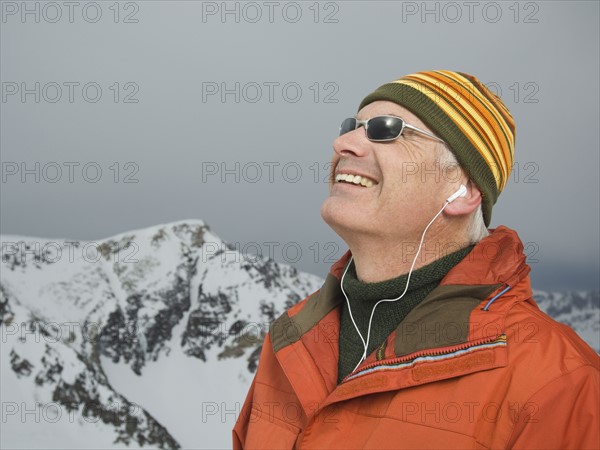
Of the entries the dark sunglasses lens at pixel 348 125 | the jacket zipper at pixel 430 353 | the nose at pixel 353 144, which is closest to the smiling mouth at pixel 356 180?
the nose at pixel 353 144

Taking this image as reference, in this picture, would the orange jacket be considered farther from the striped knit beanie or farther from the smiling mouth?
the smiling mouth

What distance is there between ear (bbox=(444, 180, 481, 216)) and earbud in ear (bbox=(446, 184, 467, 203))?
0.02m

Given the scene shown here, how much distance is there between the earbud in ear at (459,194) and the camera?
2957mm

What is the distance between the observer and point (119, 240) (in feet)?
203

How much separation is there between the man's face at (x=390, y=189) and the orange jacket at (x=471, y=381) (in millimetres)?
329

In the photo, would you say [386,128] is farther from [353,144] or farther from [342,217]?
[342,217]

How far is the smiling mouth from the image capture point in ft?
9.82

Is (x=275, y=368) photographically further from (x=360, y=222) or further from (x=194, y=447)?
(x=194, y=447)

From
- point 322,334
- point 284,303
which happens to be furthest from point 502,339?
point 284,303

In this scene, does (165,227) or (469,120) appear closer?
(469,120)

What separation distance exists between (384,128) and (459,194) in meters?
0.50

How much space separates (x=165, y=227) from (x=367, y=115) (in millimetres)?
63918

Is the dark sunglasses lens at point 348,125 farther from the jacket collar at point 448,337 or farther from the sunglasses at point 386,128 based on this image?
the jacket collar at point 448,337

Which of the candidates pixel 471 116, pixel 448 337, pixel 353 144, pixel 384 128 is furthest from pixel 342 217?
pixel 471 116
